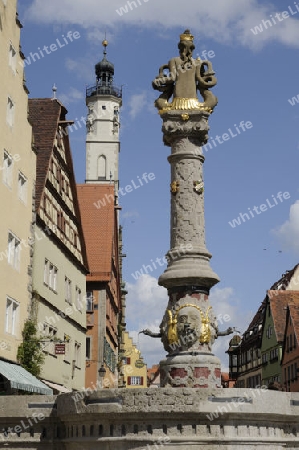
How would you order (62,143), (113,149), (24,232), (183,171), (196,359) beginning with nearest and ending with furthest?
(196,359), (183,171), (24,232), (62,143), (113,149)

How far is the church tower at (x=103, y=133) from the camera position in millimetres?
87812

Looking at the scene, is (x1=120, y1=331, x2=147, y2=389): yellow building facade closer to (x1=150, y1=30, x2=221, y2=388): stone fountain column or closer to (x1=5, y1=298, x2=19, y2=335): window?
(x1=5, y1=298, x2=19, y2=335): window

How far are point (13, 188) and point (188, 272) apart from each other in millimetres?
11231

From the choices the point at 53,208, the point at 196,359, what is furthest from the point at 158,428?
the point at 53,208

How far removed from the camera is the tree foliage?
26234mm

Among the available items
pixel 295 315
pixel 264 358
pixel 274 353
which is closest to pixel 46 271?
pixel 295 315

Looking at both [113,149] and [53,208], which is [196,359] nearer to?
[53,208]

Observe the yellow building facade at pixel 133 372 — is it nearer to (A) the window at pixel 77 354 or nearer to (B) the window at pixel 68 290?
(A) the window at pixel 77 354

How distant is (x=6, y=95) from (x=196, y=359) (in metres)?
13.4

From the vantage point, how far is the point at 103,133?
89625mm

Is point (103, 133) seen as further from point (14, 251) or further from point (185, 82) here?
point (185, 82)

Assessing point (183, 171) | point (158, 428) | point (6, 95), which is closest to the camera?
point (158, 428)

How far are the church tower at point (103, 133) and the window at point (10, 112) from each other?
189 feet

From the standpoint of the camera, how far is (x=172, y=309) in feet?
57.4
